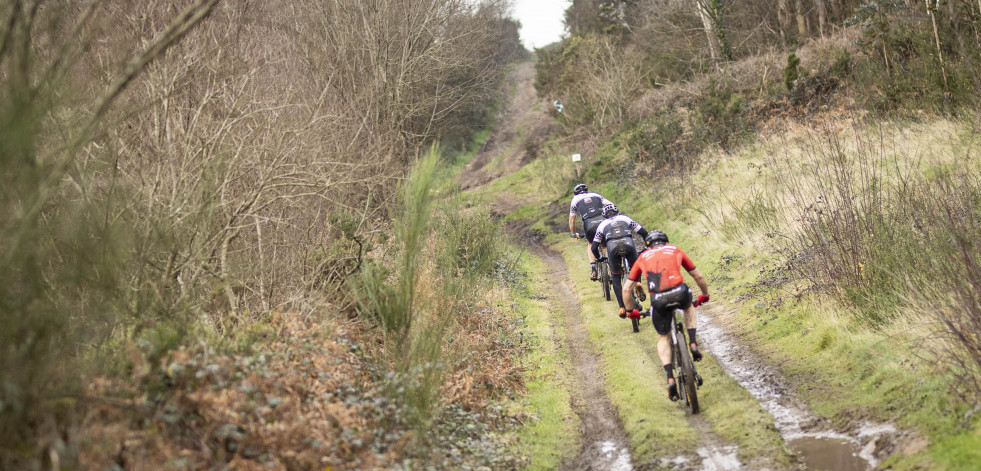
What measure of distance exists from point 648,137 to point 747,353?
1708 centimetres

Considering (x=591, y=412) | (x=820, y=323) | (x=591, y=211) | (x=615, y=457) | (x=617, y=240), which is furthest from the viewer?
(x=591, y=211)

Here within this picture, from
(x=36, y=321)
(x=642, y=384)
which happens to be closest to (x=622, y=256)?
(x=642, y=384)

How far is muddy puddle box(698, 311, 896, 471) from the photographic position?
6.11 m

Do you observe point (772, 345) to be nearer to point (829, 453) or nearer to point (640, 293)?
point (640, 293)

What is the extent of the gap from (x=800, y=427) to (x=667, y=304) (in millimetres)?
1824

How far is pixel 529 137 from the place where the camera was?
47.6 metres

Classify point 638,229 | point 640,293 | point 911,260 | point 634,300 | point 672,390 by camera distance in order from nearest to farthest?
point 672,390 → point 911,260 → point 638,229 → point 634,300 → point 640,293

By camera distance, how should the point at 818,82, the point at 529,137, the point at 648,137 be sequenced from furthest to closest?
the point at 529,137 → the point at 648,137 → the point at 818,82

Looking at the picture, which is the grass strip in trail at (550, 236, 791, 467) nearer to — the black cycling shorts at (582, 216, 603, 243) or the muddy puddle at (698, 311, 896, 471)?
the muddy puddle at (698, 311, 896, 471)

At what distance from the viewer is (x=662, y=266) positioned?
8141 millimetres

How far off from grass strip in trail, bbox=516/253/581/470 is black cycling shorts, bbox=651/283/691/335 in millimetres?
1516

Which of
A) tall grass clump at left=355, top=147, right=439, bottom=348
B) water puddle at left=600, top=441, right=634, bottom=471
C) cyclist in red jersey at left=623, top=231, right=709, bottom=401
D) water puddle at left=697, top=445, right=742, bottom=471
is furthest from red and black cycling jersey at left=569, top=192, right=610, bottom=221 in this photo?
water puddle at left=697, top=445, right=742, bottom=471

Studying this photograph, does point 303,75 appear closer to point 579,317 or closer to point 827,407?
point 579,317

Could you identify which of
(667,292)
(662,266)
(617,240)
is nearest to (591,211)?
(617,240)
